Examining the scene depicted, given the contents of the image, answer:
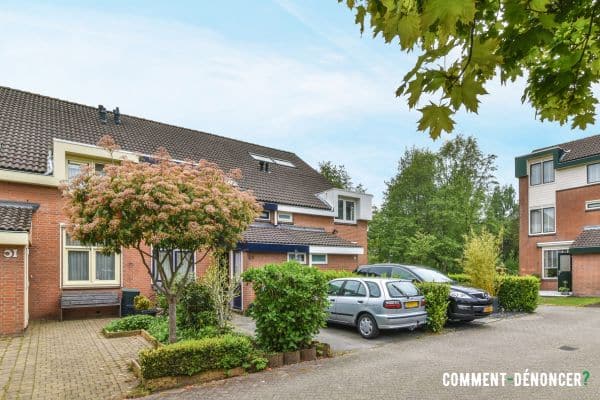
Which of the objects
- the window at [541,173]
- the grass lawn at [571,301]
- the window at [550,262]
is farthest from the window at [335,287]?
the window at [541,173]

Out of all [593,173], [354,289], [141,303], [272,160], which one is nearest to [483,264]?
[354,289]

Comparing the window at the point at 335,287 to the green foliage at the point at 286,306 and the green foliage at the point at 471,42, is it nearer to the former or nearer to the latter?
the green foliage at the point at 286,306

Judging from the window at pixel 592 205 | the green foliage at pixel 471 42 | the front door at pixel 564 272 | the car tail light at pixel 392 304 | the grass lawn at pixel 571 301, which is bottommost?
the grass lawn at pixel 571 301

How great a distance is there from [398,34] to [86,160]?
596 inches

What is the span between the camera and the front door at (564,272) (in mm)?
24328

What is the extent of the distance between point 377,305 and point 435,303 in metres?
2.31

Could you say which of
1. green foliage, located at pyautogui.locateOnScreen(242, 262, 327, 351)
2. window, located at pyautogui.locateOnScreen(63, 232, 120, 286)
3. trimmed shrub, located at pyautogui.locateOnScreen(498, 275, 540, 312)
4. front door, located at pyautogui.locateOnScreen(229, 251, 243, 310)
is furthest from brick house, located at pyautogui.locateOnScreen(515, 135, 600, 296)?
window, located at pyautogui.locateOnScreen(63, 232, 120, 286)

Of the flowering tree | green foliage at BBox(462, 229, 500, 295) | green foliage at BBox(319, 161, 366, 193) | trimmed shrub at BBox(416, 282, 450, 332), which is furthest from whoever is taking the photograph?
green foliage at BBox(319, 161, 366, 193)

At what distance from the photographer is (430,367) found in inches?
323

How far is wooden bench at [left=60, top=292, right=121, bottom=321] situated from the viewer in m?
13.4

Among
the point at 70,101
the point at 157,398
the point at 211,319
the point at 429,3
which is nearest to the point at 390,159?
the point at 70,101

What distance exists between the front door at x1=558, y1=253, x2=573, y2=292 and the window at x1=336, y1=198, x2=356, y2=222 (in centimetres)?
1335

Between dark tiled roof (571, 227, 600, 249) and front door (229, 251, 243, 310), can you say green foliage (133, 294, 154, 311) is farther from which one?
dark tiled roof (571, 227, 600, 249)

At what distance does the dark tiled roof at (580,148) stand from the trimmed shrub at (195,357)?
26080 mm
